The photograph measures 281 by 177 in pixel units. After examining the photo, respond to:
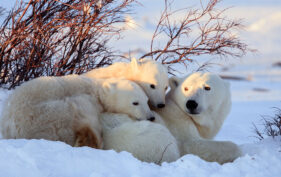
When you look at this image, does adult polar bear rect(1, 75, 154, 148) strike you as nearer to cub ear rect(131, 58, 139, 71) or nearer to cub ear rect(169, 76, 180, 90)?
cub ear rect(131, 58, 139, 71)

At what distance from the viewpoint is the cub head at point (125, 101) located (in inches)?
131

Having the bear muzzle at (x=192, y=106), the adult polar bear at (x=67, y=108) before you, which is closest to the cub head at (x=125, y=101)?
the adult polar bear at (x=67, y=108)

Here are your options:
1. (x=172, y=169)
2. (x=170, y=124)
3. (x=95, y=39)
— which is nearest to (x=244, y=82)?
(x=95, y=39)

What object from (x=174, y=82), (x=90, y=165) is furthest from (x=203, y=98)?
(x=90, y=165)

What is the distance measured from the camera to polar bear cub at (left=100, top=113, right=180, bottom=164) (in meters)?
2.91

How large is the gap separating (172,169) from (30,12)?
2.87 metres

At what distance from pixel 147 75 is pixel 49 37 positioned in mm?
1407

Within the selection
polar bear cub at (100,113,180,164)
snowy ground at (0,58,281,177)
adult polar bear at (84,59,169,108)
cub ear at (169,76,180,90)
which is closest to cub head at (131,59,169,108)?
adult polar bear at (84,59,169,108)

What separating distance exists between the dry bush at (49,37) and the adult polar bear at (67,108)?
3.28ft

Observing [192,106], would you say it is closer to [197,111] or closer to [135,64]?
[197,111]

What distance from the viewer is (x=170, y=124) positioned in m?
3.63

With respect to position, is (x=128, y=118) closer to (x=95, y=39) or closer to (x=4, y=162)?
(x=4, y=162)

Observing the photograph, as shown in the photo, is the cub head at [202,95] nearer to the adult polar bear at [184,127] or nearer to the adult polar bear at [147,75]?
the adult polar bear at [184,127]

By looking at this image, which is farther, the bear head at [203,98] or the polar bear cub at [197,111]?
the bear head at [203,98]
